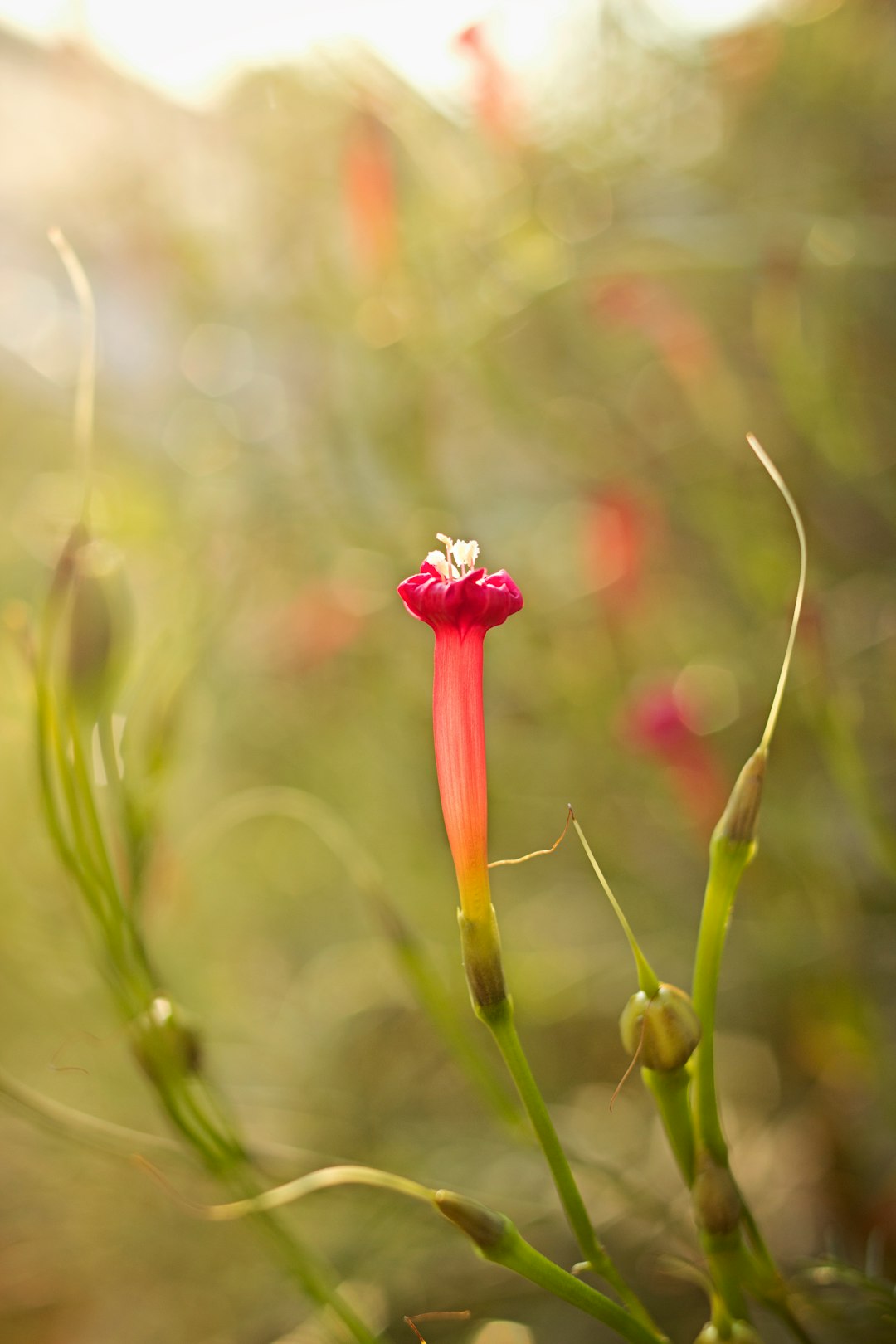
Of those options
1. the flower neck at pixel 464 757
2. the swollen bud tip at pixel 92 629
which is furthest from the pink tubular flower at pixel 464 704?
the swollen bud tip at pixel 92 629

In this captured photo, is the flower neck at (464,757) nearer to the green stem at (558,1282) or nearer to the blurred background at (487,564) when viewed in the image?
the green stem at (558,1282)

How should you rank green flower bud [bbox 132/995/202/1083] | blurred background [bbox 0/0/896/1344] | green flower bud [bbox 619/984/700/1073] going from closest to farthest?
green flower bud [bbox 619/984/700/1073]
green flower bud [bbox 132/995/202/1083]
blurred background [bbox 0/0/896/1344]

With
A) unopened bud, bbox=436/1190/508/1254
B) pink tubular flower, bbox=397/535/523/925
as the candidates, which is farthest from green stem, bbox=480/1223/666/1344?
pink tubular flower, bbox=397/535/523/925

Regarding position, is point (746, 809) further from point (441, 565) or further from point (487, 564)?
point (487, 564)

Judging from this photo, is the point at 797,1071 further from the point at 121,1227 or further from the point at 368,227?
the point at 368,227

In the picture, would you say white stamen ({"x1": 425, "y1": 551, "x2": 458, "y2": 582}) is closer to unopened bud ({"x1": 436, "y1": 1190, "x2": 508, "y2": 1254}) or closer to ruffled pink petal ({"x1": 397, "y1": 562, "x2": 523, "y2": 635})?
ruffled pink petal ({"x1": 397, "y1": 562, "x2": 523, "y2": 635})
